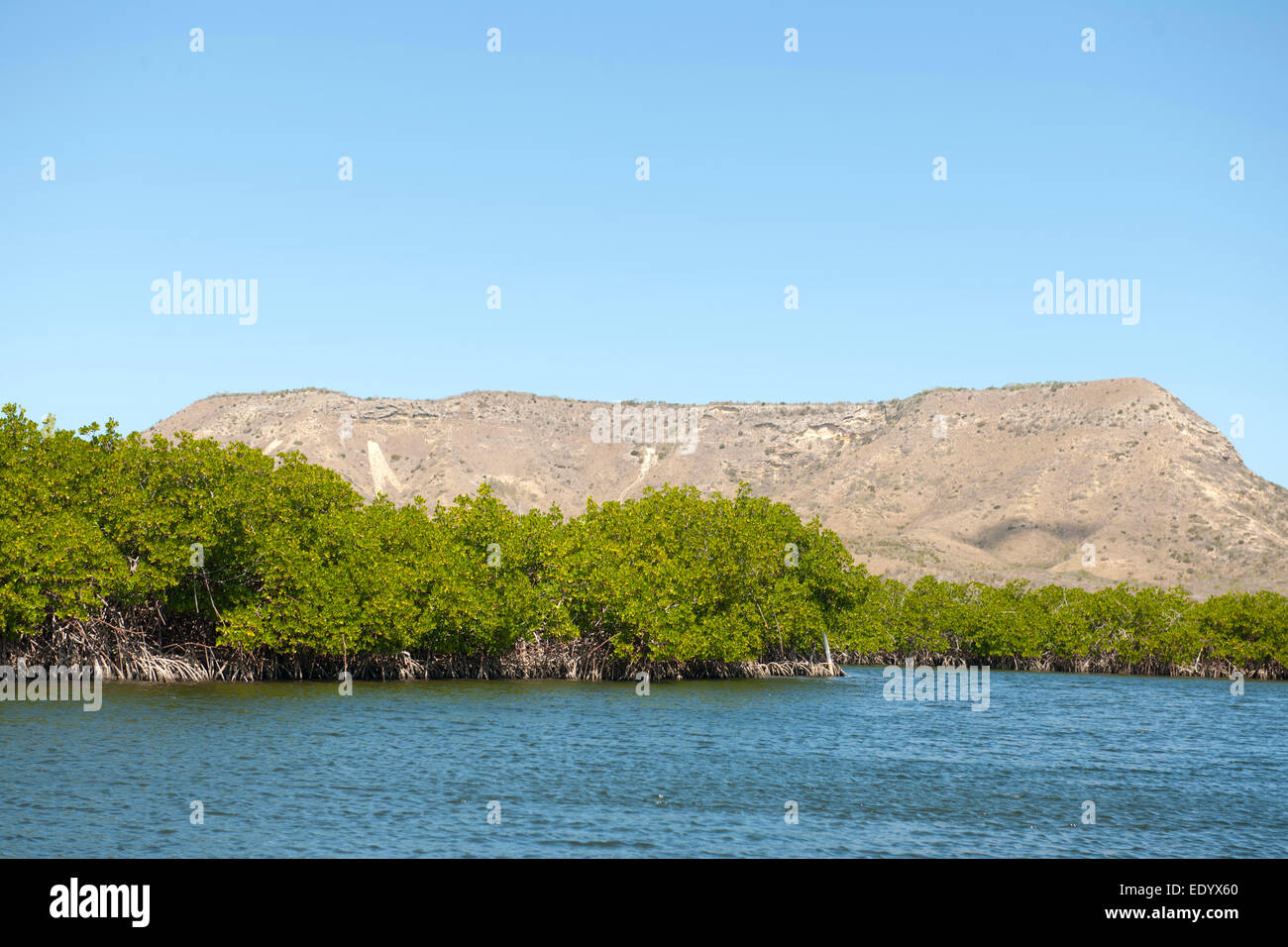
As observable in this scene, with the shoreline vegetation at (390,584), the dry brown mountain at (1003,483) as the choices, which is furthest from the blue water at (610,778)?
the dry brown mountain at (1003,483)

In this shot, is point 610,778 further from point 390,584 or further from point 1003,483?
point 1003,483

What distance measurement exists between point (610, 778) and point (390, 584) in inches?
1107

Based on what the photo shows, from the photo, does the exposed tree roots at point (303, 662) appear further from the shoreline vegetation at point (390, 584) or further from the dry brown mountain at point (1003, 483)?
the dry brown mountain at point (1003, 483)

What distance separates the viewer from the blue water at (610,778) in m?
23.6

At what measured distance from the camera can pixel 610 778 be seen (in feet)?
103

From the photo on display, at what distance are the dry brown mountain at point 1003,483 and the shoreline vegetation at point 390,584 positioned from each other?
61543 millimetres

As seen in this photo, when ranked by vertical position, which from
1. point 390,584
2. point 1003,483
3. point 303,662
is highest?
point 1003,483

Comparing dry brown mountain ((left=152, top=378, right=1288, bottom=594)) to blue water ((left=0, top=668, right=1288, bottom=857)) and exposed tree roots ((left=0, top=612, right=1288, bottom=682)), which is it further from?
blue water ((left=0, top=668, right=1288, bottom=857))

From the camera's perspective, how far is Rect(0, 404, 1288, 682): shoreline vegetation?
164ft

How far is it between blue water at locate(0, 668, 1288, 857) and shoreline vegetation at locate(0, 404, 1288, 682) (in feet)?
16.0

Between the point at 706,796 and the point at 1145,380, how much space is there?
17364cm

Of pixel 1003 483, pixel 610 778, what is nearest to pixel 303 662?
pixel 610 778
